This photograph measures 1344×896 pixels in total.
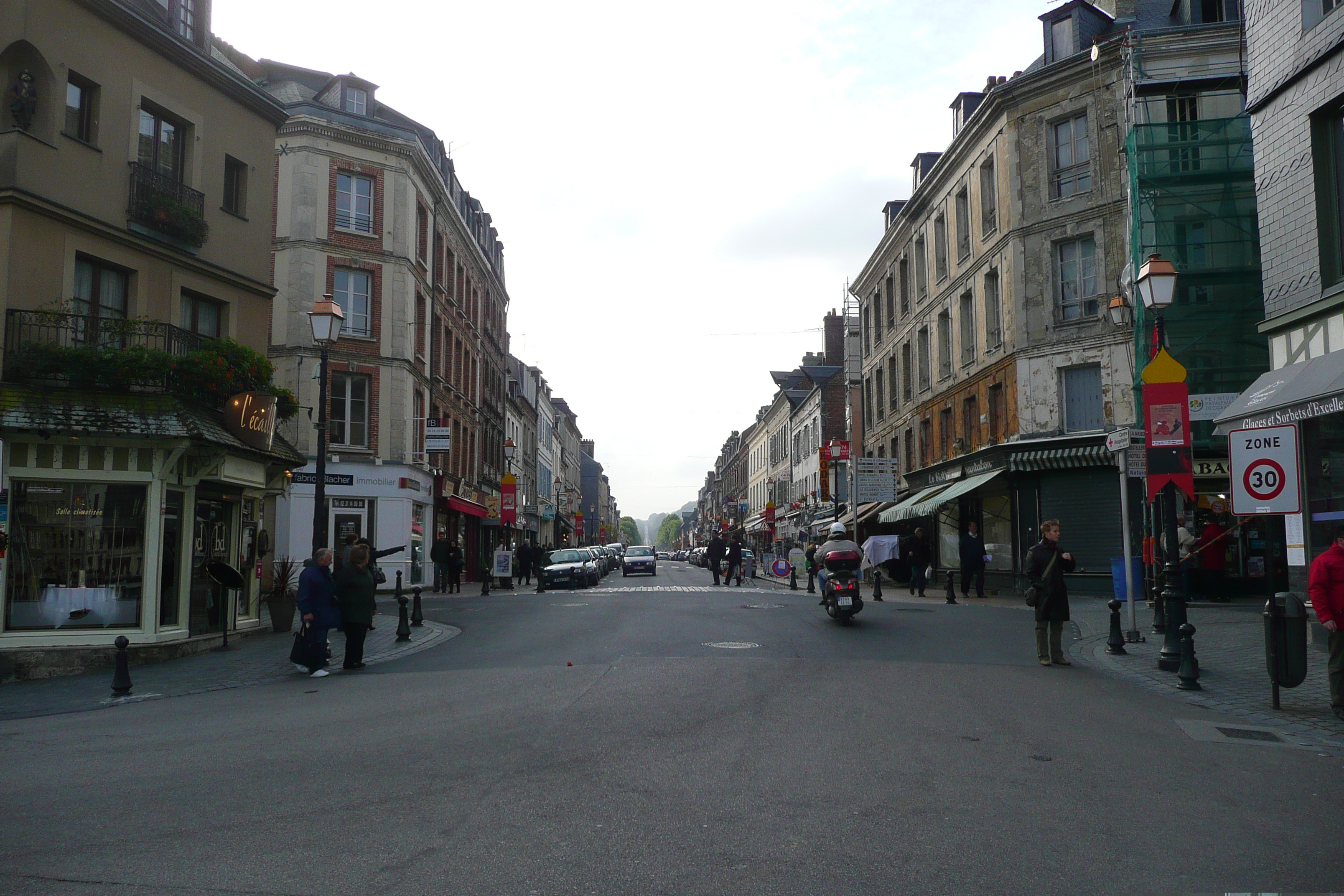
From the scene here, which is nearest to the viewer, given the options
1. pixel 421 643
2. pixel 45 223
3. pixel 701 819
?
pixel 701 819

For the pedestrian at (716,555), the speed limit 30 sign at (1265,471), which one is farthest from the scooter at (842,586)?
the pedestrian at (716,555)

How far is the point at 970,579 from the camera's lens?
2612 centimetres

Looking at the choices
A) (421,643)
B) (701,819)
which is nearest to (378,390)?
(421,643)

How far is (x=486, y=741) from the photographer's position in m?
7.70

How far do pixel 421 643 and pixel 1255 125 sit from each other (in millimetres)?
14697

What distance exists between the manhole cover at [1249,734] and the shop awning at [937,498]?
18636 mm

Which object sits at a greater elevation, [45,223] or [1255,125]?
[1255,125]

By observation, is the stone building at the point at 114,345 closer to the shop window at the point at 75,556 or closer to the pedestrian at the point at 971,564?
the shop window at the point at 75,556

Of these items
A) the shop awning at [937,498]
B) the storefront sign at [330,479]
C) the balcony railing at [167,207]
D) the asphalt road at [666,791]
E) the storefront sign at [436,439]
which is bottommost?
the asphalt road at [666,791]

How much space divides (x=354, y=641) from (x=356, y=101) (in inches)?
1048

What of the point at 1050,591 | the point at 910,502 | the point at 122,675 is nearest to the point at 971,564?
the point at 910,502

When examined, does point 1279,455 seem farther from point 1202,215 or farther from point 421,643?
point 1202,215

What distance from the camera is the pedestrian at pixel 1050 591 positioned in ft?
40.3

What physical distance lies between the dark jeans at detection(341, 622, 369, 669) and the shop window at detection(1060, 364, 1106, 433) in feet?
62.6
